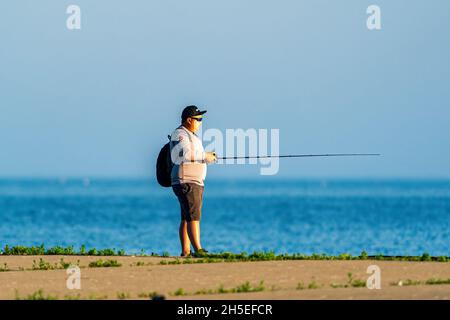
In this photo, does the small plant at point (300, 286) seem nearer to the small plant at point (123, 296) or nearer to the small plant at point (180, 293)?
the small plant at point (180, 293)

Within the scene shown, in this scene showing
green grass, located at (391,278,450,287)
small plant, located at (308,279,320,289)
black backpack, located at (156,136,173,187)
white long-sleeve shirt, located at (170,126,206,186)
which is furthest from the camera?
black backpack, located at (156,136,173,187)

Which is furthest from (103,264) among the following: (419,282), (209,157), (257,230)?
(257,230)

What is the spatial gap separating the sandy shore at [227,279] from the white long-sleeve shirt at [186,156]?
1166mm

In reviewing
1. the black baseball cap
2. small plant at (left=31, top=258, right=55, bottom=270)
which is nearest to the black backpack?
the black baseball cap

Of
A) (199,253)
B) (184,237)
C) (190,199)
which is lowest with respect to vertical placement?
(199,253)

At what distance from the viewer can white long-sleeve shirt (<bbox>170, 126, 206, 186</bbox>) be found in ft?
61.6

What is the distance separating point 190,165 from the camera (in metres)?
18.9

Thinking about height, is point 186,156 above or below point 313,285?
above

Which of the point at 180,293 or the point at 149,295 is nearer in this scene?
the point at 149,295

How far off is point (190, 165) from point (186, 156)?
21 cm

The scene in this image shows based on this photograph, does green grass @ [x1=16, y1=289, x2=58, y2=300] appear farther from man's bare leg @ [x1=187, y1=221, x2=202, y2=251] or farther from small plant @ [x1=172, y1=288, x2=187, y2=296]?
man's bare leg @ [x1=187, y1=221, x2=202, y2=251]

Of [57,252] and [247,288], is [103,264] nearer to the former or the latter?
[57,252]
